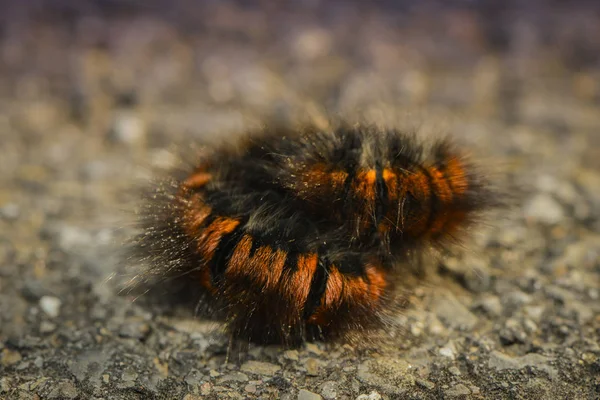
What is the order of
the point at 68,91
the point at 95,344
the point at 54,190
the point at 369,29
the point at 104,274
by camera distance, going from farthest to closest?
the point at 369,29
the point at 68,91
the point at 54,190
the point at 104,274
the point at 95,344

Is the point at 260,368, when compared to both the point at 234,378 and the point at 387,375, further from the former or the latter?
the point at 387,375

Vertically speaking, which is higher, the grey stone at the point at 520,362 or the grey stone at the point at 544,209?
the grey stone at the point at 544,209

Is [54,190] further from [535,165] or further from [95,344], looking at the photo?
[535,165]

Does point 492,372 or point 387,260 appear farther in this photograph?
point 387,260

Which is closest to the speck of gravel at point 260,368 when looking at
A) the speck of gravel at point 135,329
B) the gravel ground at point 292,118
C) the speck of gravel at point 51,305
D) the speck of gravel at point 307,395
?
the gravel ground at point 292,118

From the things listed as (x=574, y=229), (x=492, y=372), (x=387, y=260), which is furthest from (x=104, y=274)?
(x=574, y=229)

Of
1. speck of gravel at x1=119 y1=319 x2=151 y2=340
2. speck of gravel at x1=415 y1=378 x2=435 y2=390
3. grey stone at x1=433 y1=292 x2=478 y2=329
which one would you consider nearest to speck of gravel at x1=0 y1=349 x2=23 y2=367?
speck of gravel at x1=119 y1=319 x2=151 y2=340

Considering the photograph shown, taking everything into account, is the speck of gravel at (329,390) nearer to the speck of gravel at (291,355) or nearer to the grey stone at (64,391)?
the speck of gravel at (291,355)
